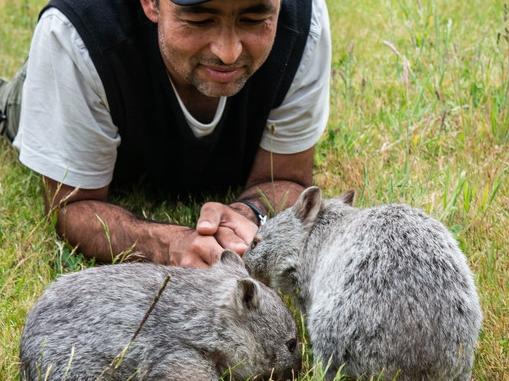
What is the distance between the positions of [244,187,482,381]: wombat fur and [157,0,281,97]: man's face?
3.18 ft

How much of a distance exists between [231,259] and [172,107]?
A: 1.05m

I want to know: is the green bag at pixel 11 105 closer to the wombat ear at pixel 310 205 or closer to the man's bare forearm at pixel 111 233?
the man's bare forearm at pixel 111 233

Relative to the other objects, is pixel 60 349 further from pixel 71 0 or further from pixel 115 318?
pixel 71 0

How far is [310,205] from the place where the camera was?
166 inches

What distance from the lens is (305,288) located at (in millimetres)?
4055

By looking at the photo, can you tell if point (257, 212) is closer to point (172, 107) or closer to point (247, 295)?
point (172, 107)

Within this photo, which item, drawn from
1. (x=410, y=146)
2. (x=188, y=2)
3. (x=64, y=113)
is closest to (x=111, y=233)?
(x=64, y=113)

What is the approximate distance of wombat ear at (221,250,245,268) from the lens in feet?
13.0

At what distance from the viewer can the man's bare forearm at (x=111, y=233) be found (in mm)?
4598

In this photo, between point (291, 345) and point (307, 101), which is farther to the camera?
point (307, 101)

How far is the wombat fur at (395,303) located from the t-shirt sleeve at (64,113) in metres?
1.45

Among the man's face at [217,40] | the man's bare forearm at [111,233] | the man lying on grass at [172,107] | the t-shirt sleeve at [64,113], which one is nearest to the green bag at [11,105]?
the man lying on grass at [172,107]

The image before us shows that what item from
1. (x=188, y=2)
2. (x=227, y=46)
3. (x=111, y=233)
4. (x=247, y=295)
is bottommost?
(x=111, y=233)

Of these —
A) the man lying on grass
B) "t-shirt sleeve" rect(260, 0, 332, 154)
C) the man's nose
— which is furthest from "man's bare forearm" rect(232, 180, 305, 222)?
the man's nose
